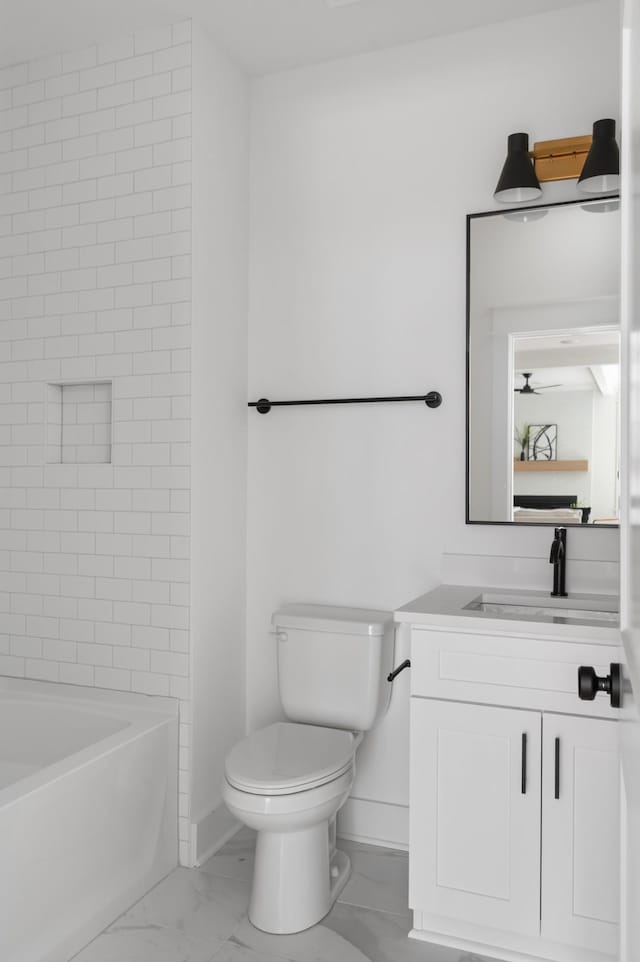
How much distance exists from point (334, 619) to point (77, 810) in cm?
93

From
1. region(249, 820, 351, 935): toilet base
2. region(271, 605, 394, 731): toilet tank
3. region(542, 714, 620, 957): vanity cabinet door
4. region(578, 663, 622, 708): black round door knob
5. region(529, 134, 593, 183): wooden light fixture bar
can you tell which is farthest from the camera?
region(271, 605, 394, 731): toilet tank

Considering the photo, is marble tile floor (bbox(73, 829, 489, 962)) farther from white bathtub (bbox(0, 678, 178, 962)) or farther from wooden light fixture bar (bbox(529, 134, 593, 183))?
wooden light fixture bar (bbox(529, 134, 593, 183))

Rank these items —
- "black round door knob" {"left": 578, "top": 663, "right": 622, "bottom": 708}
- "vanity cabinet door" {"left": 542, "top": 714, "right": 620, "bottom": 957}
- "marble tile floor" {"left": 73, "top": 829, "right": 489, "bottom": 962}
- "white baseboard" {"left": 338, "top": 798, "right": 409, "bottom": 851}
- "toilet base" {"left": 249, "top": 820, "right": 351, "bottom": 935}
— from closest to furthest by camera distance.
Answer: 1. "black round door knob" {"left": 578, "top": 663, "right": 622, "bottom": 708}
2. "vanity cabinet door" {"left": 542, "top": 714, "right": 620, "bottom": 957}
3. "marble tile floor" {"left": 73, "top": 829, "right": 489, "bottom": 962}
4. "toilet base" {"left": 249, "top": 820, "right": 351, "bottom": 935}
5. "white baseboard" {"left": 338, "top": 798, "right": 409, "bottom": 851}

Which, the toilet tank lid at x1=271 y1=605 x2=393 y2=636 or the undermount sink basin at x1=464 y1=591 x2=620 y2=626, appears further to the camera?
the toilet tank lid at x1=271 y1=605 x2=393 y2=636

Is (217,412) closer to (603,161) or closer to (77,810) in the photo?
(77,810)

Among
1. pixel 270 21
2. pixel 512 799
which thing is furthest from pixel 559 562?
pixel 270 21

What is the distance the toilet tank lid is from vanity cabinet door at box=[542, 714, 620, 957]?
68cm

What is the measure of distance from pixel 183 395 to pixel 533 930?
1.81m

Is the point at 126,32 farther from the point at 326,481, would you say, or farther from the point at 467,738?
the point at 467,738

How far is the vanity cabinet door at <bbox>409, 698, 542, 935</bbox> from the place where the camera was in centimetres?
194

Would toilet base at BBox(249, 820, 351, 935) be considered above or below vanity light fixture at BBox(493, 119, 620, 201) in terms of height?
below

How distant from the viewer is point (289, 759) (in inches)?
86.2

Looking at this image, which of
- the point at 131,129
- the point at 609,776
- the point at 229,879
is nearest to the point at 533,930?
the point at 609,776

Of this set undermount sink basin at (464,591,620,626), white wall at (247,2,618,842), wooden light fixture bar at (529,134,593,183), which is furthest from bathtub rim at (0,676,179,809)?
wooden light fixture bar at (529,134,593,183)
